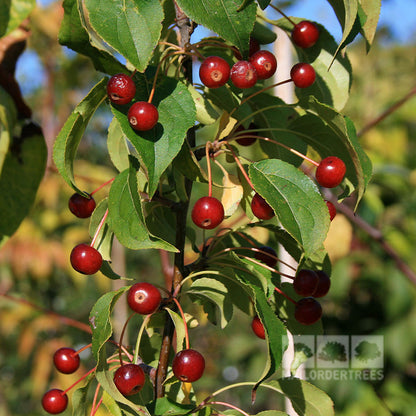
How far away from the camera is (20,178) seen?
1142mm

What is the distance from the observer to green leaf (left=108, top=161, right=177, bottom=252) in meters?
0.68

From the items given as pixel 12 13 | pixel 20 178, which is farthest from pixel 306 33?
pixel 20 178

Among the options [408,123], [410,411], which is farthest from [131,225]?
[408,123]

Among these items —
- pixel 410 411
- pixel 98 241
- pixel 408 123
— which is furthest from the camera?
pixel 408 123

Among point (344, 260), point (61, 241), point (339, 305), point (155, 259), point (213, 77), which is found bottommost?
point (155, 259)

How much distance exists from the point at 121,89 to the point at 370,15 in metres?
0.45

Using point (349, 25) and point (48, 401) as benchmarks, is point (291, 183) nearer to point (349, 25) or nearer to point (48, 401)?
point (349, 25)

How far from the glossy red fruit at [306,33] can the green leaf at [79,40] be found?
1.05 feet

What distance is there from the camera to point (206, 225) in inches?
29.4

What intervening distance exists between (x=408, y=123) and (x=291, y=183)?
431cm

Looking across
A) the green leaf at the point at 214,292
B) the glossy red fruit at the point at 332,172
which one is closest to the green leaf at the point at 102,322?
the green leaf at the point at 214,292

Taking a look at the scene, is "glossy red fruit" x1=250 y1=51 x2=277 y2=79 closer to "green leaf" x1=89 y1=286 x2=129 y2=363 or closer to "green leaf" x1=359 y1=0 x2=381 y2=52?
"green leaf" x1=359 y1=0 x2=381 y2=52

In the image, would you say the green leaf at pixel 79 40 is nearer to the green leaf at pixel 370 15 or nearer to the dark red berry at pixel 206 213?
the dark red berry at pixel 206 213

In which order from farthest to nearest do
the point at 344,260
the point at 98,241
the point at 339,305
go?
the point at 339,305 < the point at 344,260 < the point at 98,241
